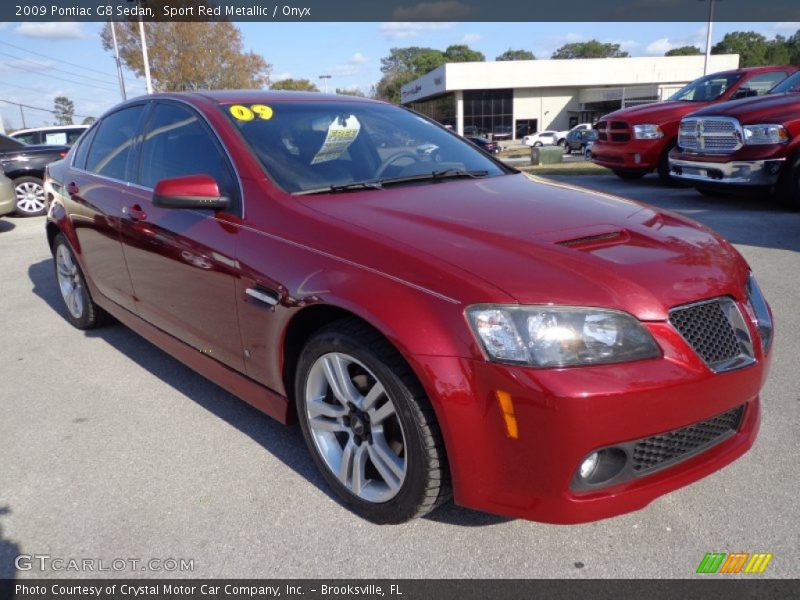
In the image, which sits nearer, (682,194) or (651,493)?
(651,493)

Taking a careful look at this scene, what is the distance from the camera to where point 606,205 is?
290cm

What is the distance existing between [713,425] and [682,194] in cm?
892

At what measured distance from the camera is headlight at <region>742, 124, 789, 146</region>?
783 centimetres

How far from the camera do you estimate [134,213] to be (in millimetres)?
3525

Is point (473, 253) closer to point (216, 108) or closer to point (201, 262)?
point (201, 262)

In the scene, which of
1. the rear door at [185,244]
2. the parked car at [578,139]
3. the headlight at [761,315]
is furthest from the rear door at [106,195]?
the parked car at [578,139]

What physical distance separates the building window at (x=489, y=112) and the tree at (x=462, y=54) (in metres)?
61.8

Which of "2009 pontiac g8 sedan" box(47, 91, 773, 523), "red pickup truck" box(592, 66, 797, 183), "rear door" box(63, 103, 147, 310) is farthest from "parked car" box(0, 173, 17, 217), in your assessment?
"red pickup truck" box(592, 66, 797, 183)

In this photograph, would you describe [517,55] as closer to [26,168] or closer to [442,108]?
[442,108]

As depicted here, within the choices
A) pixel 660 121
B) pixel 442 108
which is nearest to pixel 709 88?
pixel 660 121

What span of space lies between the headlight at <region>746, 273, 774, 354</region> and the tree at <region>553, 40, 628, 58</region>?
122687 millimetres

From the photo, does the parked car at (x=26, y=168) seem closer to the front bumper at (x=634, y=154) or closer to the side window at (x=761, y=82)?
the front bumper at (x=634, y=154)

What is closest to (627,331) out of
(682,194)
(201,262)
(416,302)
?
(416,302)

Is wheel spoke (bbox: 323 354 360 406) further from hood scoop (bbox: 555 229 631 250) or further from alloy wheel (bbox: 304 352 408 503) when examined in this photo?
hood scoop (bbox: 555 229 631 250)
